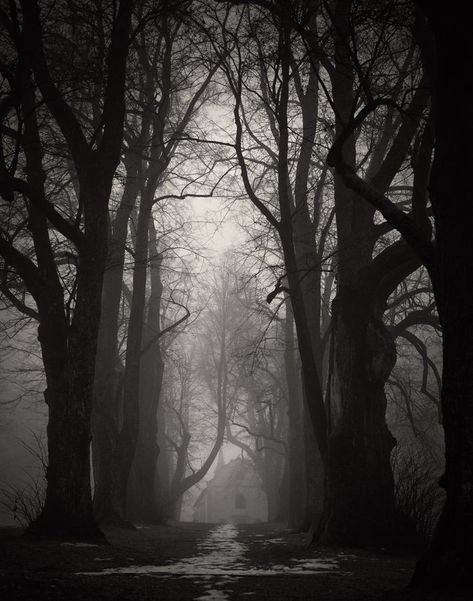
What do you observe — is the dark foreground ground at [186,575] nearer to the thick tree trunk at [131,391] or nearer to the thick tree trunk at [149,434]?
the thick tree trunk at [131,391]

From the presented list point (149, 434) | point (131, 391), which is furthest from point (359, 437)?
point (149, 434)

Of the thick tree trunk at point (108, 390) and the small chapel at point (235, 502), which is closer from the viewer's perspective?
the thick tree trunk at point (108, 390)

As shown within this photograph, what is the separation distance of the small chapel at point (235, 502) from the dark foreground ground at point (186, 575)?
49.2 meters

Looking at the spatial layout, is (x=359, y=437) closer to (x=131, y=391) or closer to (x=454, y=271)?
(x=454, y=271)

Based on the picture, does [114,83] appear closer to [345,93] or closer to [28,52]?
[28,52]

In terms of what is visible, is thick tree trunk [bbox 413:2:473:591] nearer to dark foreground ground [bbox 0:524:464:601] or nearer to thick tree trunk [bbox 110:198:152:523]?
dark foreground ground [bbox 0:524:464:601]

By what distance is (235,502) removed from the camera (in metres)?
54.2

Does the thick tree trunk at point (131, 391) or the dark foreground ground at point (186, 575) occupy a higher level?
the thick tree trunk at point (131, 391)

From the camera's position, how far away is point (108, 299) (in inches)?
488

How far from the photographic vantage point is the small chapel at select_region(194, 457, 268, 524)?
52.9 m

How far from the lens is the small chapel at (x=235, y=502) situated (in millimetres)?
52875

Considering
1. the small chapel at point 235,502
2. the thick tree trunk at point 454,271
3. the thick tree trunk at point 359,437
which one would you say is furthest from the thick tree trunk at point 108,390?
the small chapel at point 235,502

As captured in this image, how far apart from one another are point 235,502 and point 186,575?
177 feet

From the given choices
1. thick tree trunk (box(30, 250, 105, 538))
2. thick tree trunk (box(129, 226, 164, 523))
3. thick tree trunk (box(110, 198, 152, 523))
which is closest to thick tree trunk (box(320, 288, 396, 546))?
thick tree trunk (box(30, 250, 105, 538))
